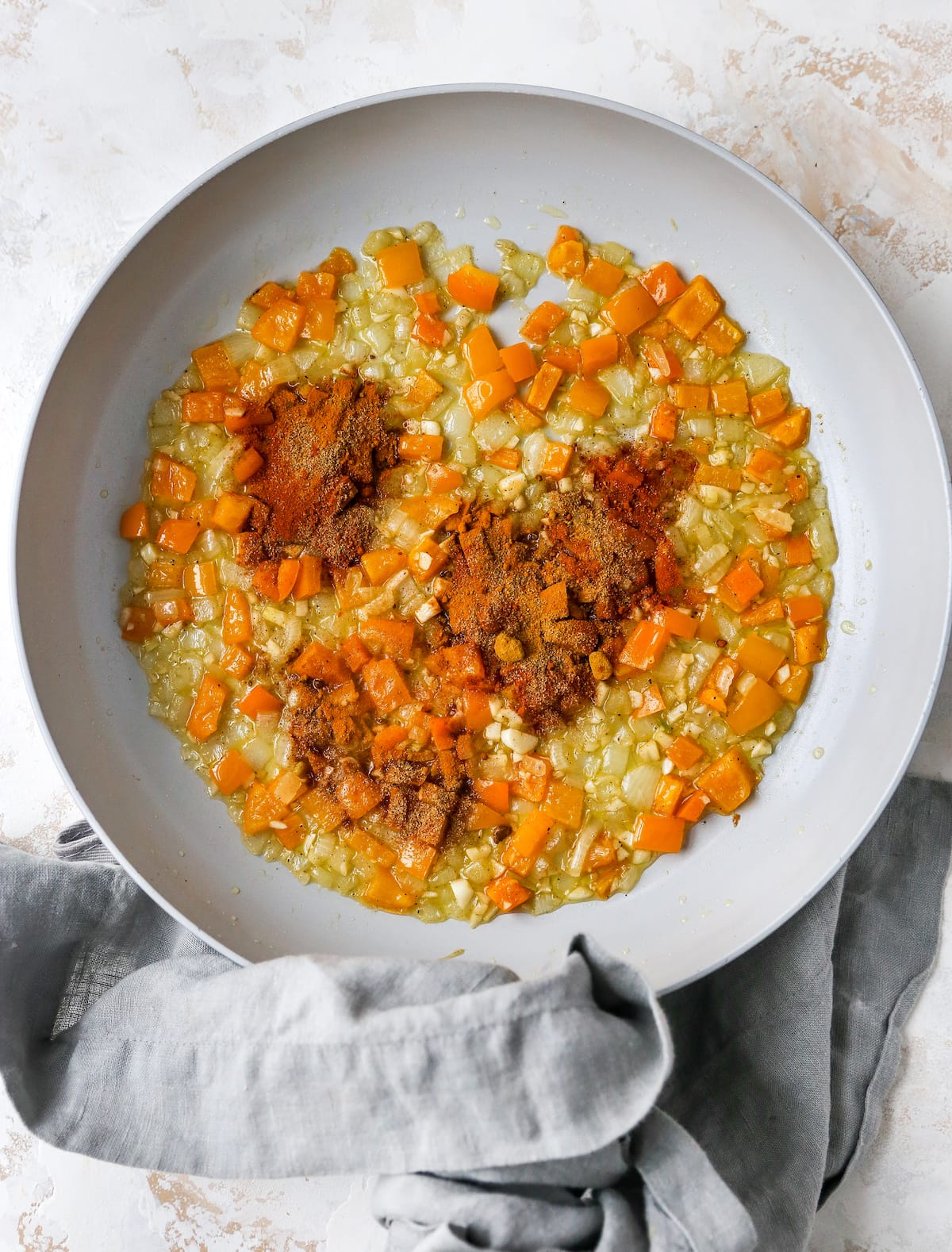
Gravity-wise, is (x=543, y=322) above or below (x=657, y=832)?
above

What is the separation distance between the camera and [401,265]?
6.36ft

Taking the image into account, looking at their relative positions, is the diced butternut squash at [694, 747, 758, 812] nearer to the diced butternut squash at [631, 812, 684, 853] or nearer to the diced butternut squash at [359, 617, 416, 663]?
the diced butternut squash at [631, 812, 684, 853]

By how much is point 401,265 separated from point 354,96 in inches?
14.1

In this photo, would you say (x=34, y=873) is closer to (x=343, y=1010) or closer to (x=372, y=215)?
(x=343, y=1010)

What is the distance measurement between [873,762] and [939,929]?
0.35 meters

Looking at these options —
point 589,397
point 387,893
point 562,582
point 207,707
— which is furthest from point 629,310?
point 387,893

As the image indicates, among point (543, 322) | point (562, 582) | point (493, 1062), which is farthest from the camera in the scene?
point (543, 322)

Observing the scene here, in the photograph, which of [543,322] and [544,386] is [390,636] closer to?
[544,386]

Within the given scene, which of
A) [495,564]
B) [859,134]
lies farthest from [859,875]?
[859,134]

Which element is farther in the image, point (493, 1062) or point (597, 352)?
point (597, 352)

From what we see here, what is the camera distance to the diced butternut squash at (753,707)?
191 cm

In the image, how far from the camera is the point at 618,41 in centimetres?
190

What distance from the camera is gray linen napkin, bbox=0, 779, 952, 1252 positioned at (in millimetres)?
1512

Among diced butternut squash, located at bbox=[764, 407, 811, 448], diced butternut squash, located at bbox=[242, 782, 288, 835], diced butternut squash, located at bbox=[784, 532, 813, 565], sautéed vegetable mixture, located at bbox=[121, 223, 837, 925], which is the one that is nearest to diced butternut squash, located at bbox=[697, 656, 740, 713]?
sautéed vegetable mixture, located at bbox=[121, 223, 837, 925]
